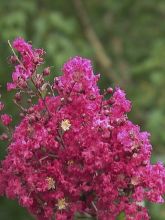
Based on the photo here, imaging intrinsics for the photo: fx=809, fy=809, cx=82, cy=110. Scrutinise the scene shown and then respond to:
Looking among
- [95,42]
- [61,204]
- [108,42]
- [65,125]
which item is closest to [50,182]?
[61,204]

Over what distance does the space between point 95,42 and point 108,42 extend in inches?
20.9

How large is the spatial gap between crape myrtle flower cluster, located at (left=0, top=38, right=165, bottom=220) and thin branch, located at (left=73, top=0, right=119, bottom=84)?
353 centimetres

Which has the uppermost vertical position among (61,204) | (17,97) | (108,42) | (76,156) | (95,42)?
(108,42)

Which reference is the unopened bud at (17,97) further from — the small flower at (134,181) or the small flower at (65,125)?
the small flower at (134,181)

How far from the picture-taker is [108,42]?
715 cm

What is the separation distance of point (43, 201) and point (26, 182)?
10 centimetres

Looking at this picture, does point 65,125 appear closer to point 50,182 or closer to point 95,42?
point 50,182

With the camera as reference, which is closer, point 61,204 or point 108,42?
point 61,204

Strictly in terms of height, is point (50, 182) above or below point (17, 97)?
below

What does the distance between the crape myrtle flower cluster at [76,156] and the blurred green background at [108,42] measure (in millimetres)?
2313

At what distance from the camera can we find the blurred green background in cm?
579

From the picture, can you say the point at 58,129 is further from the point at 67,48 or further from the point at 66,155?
the point at 67,48

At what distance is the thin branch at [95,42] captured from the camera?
259 inches

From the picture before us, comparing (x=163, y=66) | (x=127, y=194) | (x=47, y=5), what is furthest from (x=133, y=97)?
(x=127, y=194)
